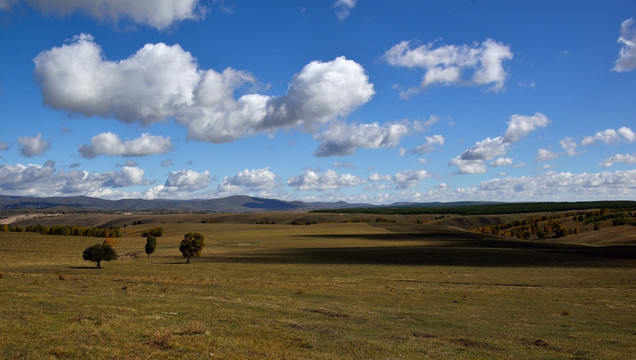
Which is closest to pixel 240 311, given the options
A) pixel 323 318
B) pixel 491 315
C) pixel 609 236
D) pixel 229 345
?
pixel 323 318

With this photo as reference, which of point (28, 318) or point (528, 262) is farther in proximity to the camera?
point (528, 262)

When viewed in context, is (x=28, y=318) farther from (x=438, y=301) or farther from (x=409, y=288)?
(x=409, y=288)

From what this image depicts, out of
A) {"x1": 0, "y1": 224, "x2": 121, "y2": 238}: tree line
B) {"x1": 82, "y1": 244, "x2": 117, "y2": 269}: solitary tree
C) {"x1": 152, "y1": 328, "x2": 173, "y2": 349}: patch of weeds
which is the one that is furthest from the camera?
{"x1": 0, "y1": 224, "x2": 121, "y2": 238}: tree line

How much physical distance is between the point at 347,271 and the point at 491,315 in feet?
90.9

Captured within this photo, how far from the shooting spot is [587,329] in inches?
804

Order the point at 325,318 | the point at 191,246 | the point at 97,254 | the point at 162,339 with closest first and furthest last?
the point at 162,339 < the point at 325,318 < the point at 97,254 < the point at 191,246

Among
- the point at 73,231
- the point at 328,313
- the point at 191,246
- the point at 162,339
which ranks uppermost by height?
the point at 162,339

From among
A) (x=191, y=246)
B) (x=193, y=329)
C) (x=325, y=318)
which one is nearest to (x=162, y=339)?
(x=193, y=329)

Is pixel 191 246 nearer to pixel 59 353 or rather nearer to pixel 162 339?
pixel 162 339

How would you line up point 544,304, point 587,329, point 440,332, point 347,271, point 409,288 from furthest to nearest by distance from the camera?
point 347,271 < point 409,288 < point 544,304 < point 587,329 < point 440,332

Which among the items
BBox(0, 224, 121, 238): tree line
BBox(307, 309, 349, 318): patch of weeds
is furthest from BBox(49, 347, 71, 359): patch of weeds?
BBox(0, 224, 121, 238): tree line

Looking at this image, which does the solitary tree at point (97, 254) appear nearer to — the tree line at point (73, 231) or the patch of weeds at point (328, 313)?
the patch of weeds at point (328, 313)

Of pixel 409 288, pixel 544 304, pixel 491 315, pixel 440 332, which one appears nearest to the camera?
pixel 440 332

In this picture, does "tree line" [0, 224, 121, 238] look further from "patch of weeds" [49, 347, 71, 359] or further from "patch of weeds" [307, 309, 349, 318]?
"patch of weeds" [49, 347, 71, 359]
